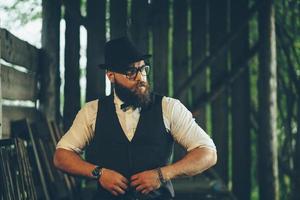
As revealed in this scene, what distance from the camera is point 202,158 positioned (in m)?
3.58

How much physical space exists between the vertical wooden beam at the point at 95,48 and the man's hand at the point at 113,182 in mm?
3387

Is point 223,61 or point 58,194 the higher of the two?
point 223,61

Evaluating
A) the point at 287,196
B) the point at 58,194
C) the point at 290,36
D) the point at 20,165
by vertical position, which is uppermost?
the point at 290,36

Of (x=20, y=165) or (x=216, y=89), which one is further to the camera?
(x=216, y=89)

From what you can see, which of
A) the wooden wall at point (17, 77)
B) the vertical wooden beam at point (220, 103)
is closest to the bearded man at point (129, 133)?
the wooden wall at point (17, 77)

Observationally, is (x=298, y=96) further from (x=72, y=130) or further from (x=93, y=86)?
(x=72, y=130)

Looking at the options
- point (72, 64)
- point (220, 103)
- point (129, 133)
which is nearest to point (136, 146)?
point (129, 133)

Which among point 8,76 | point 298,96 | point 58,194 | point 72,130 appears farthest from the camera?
point 298,96

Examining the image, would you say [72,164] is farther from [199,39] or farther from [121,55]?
[199,39]

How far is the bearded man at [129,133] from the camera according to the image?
12.2 feet

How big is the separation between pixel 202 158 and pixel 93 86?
353 centimetres

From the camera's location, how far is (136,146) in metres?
3.84

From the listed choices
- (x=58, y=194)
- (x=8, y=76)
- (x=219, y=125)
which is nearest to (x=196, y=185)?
(x=219, y=125)

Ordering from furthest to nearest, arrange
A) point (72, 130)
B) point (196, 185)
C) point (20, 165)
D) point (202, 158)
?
point (196, 185), point (20, 165), point (72, 130), point (202, 158)
